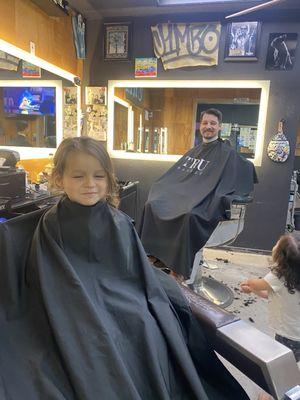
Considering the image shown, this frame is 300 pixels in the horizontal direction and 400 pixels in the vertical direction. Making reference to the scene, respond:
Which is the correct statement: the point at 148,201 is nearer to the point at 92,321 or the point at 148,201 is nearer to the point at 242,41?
the point at 92,321

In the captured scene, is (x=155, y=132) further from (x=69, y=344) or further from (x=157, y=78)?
(x=69, y=344)

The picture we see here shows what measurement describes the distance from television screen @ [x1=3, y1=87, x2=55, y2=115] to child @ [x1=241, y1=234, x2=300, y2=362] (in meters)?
2.00

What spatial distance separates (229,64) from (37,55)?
1.68 metres

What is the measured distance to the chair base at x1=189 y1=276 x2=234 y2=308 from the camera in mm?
2122

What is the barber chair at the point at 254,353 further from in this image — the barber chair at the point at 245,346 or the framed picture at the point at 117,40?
the framed picture at the point at 117,40

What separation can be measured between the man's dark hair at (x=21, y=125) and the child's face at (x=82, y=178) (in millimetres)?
1553

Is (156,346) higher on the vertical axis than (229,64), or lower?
lower

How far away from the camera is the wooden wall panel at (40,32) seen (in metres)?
1.95

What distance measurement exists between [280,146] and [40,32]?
7.34 ft

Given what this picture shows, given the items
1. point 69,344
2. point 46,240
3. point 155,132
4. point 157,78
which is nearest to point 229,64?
point 157,78

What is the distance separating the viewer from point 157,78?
9.73 feet

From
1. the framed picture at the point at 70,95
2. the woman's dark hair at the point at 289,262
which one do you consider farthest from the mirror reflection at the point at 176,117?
the woman's dark hair at the point at 289,262

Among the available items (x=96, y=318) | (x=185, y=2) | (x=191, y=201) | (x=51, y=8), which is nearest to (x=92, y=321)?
(x=96, y=318)

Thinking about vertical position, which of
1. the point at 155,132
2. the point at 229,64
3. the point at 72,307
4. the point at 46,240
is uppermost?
the point at 229,64
